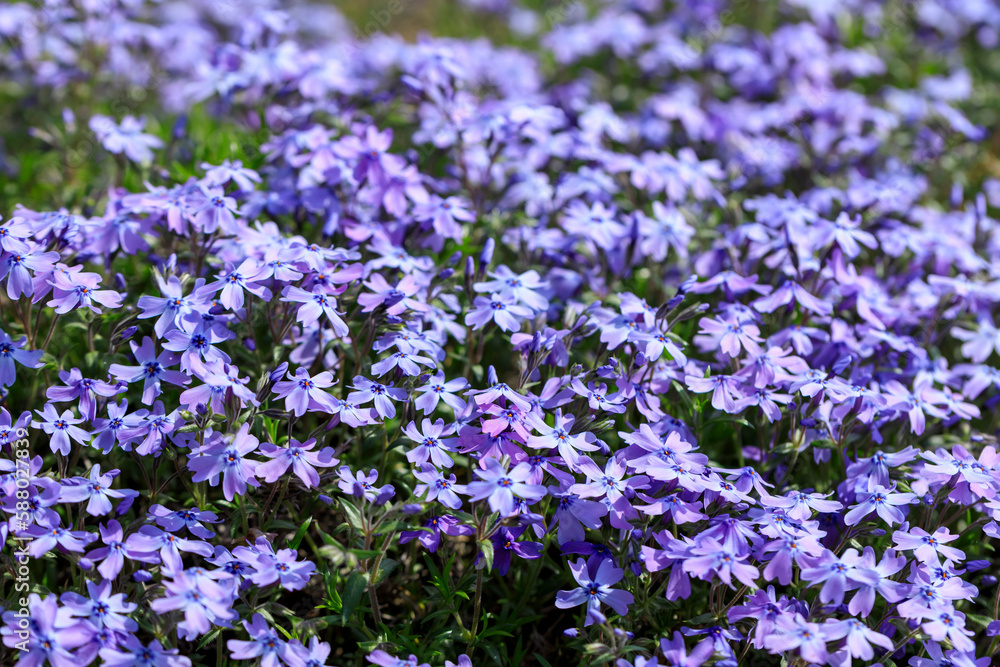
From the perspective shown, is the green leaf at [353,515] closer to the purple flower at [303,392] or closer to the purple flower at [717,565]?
the purple flower at [303,392]

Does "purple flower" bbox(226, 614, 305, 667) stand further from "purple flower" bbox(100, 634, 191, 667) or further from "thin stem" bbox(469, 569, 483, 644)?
"thin stem" bbox(469, 569, 483, 644)

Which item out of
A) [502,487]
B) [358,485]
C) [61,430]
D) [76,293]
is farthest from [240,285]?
[502,487]

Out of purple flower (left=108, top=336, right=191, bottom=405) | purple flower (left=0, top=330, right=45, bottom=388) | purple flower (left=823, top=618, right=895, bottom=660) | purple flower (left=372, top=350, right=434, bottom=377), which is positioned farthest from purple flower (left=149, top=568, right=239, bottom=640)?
purple flower (left=823, top=618, right=895, bottom=660)

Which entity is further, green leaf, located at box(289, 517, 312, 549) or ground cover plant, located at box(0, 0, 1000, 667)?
green leaf, located at box(289, 517, 312, 549)

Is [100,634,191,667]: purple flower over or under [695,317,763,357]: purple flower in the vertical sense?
under

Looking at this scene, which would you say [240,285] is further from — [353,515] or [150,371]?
[353,515]

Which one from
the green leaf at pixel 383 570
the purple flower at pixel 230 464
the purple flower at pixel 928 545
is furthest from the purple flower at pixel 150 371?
the purple flower at pixel 928 545
